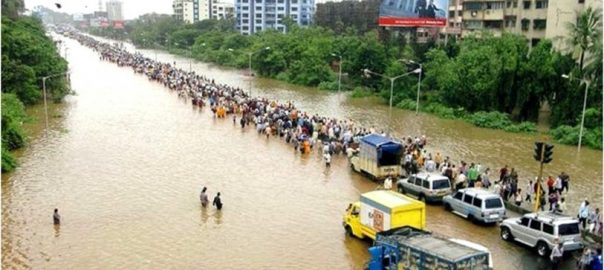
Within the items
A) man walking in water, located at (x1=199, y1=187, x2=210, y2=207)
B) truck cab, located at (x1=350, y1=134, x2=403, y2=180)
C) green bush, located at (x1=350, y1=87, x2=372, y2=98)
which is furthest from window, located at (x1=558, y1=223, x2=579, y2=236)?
green bush, located at (x1=350, y1=87, x2=372, y2=98)

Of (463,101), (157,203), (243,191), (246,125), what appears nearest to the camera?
(157,203)

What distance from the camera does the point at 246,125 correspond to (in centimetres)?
4147

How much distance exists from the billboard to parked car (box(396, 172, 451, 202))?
154ft

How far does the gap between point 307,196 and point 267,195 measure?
1.56 meters

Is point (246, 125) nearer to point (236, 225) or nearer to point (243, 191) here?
point (243, 191)

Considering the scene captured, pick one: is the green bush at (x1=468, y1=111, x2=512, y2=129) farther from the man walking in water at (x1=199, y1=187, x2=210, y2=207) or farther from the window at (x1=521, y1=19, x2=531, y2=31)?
the man walking in water at (x1=199, y1=187, x2=210, y2=207)

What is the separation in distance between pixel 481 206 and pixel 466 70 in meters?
29.5

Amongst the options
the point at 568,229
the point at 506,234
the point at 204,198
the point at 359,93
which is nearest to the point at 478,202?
the point at 506,234

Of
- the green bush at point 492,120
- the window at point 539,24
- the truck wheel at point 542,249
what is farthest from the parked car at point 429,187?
the window at point 539,24

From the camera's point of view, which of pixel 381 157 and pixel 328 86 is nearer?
pixel 381 157

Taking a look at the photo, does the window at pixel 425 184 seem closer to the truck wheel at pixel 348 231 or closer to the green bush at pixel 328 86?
the truck wheel at pixel 348 231

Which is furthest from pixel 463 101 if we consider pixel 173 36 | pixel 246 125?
pixel 173 36

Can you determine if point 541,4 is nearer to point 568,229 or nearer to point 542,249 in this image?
point 568,229

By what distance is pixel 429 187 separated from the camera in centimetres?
2320
